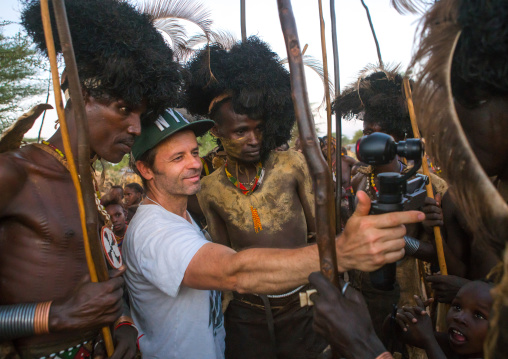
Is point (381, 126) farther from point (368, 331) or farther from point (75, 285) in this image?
point (75, 285)

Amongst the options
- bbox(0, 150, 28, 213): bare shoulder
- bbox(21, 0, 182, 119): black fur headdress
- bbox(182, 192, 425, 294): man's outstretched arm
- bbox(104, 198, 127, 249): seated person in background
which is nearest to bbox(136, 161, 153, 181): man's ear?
bbox(21, 0, 182, 119): black fur headdress

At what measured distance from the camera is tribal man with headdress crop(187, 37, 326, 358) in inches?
107

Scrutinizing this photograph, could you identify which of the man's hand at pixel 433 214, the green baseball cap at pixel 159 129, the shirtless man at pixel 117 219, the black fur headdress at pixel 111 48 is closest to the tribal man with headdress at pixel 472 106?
the man's hand at pixel 433 214

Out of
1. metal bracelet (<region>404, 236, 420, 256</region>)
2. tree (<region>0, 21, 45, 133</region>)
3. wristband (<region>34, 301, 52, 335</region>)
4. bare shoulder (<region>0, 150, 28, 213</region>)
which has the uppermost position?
tree (<region>0, 21, 45, 133</region>)

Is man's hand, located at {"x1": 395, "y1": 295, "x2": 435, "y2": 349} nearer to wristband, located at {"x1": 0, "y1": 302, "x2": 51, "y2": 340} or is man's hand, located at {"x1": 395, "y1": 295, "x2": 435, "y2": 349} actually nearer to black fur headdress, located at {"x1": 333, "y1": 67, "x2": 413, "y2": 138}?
wristband, located at {"x1": 0, "y1": 302, "x2": 51, "y2": 340}

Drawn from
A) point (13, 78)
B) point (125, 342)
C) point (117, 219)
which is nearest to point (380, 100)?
point (125, 342)

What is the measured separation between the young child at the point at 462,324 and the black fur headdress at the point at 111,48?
80.7 inches

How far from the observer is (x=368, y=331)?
1.19m

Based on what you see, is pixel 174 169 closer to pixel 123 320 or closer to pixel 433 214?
pixel 123 320

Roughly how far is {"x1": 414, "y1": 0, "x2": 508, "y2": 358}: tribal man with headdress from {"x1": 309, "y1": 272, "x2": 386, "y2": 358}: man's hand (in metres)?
0.42

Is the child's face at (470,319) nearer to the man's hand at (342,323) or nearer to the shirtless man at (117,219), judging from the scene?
the man's hand at (342,323)

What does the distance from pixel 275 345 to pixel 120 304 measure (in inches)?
60.6

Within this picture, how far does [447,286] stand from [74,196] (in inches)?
94.1

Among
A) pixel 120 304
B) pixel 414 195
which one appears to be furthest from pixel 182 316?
pixel 414 195
